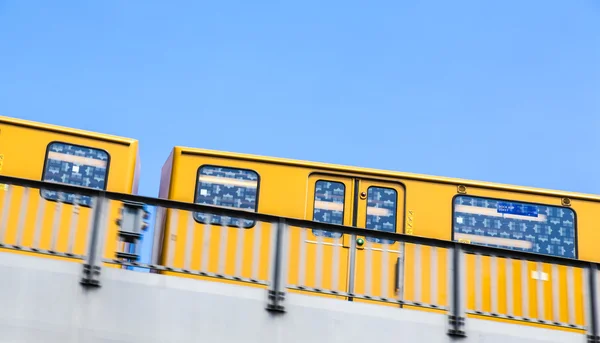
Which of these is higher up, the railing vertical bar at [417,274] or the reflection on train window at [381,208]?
the reflection on train window at [381,208]

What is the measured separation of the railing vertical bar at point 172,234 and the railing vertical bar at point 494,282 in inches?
128

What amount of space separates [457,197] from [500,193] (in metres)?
0.58

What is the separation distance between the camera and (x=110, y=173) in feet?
41.7

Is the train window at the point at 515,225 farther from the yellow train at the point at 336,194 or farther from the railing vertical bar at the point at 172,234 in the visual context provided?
the railing vertical bar at the point at 172,234

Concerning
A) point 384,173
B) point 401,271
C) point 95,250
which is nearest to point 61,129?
point 95,250

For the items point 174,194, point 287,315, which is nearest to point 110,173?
point 174,194

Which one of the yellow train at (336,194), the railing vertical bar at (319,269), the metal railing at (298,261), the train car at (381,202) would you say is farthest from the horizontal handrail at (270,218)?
the train car at (381,202)

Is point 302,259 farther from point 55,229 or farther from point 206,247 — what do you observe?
point 55,229

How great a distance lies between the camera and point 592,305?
9492 mm

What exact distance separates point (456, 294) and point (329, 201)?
3820 mm

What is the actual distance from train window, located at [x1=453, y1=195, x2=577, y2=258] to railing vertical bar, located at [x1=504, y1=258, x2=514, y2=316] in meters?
2.78

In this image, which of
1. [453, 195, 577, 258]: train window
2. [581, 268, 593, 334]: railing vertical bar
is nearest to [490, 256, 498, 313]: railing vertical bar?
[581, 268, 593, 334]: railing vertical bar

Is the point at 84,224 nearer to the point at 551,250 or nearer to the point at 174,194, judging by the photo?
the point at 174,194

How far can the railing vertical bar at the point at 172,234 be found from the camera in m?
9.17
